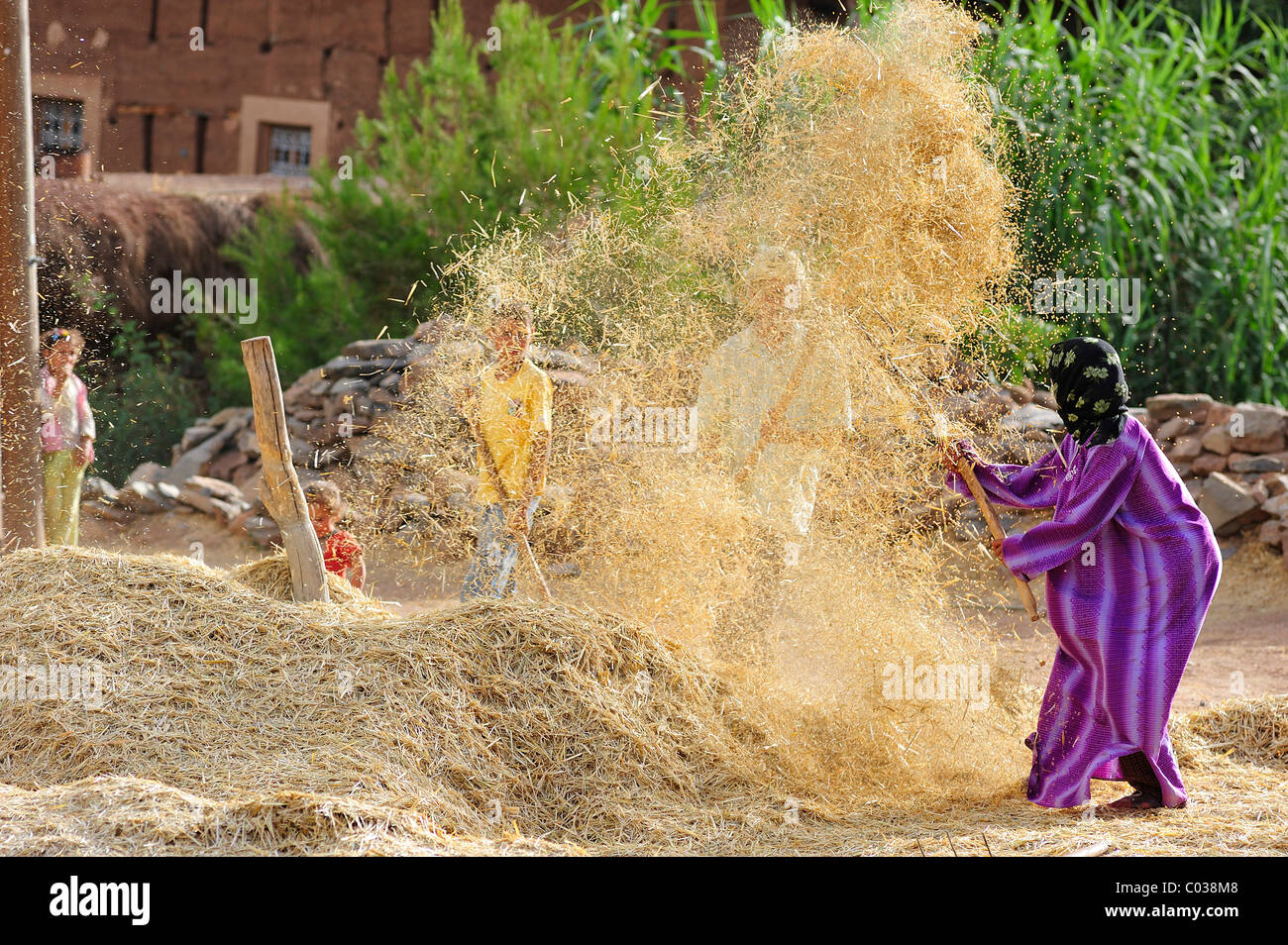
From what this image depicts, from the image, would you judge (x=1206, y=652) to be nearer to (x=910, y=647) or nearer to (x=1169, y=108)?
(x=910, y=647)

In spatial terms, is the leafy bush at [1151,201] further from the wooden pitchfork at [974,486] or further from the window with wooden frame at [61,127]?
the window with wooden frame at [61,127]

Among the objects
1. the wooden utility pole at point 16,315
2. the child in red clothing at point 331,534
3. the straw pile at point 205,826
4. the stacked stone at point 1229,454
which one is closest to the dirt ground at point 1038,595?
the stacked stone at point 1229,454

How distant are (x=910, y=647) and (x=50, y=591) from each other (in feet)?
10.9

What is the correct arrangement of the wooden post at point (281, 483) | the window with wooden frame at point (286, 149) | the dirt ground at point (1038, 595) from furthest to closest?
the window with wooden frame at point (286, 149)
the dirt ground at point (1038, 595)
the wooden post at point (281, 483)

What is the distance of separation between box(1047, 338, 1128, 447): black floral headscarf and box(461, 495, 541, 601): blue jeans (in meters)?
2.27

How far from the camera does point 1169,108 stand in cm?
1109

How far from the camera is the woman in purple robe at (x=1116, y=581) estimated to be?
401 cm

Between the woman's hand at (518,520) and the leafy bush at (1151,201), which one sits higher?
the leafy bush at (1151,201)

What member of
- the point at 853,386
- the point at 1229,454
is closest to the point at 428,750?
the point at 853,386

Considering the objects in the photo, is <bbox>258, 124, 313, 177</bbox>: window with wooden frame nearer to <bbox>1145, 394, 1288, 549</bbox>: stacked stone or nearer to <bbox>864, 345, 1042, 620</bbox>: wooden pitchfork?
<bbox>1145, 394, 1288, 549</bbox>: stacked stone

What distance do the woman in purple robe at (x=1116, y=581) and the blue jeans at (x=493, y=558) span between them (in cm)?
213

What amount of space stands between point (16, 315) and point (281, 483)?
74.6 inches

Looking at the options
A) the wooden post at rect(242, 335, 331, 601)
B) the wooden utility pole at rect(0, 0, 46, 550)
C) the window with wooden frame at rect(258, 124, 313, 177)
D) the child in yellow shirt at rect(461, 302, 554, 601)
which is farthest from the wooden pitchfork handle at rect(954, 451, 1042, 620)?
the window with wooden frame at rect(258, 124, 313, 177)
